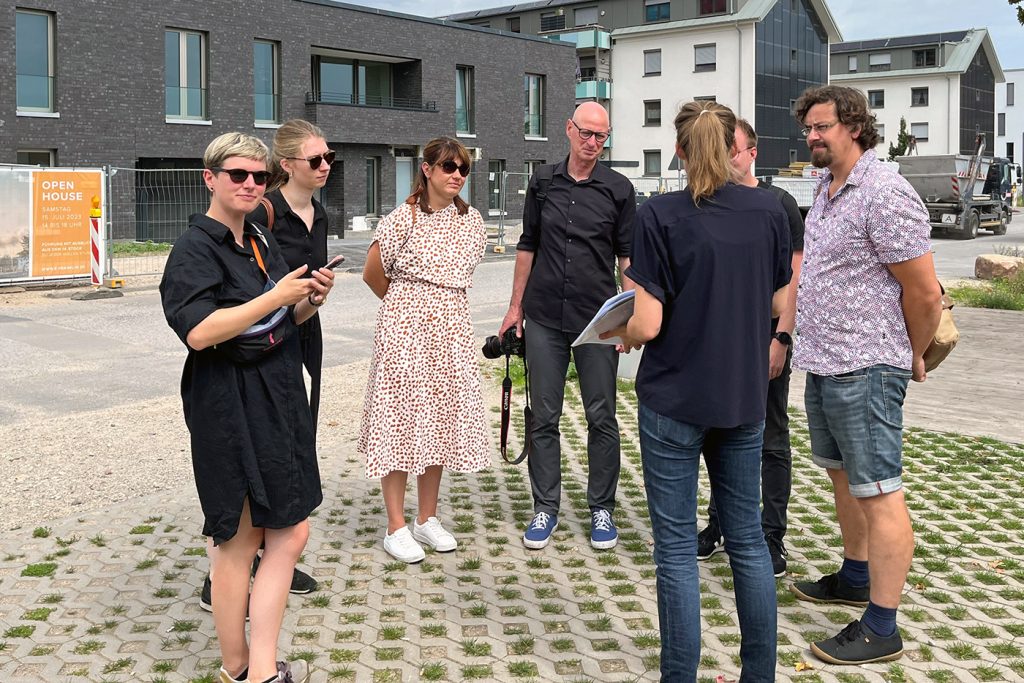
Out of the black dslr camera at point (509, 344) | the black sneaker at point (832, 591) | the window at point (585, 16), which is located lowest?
the black sneaker at point (832, 591)

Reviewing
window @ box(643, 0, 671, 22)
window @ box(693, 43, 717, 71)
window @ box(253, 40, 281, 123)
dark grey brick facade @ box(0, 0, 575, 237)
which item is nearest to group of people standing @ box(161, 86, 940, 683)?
dark grey brick facade @ box(0, 0, 575, 237)

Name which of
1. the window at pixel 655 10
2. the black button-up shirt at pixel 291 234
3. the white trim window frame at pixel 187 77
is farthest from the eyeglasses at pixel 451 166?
the window at pixel 655 10

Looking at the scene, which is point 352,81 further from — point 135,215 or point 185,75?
point 135,215

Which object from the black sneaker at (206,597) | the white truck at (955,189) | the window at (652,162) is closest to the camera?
the black sneaker at (206,597)

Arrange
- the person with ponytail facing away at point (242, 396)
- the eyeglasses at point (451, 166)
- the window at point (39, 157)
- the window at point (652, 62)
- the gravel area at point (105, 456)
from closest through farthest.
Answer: the person with ponytail facing away at point (242, 396) < the eyeglasses at point (451, 166) < the gravel area at point (105, 456) < the window at point (39, 157) < the window at point (652, 62)

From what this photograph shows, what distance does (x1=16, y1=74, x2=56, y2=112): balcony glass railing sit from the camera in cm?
2830

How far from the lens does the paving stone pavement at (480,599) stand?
409 cm

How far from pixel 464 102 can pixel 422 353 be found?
3747 cm

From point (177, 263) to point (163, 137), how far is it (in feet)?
97.5

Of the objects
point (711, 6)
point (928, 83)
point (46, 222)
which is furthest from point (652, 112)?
point (46, 222)

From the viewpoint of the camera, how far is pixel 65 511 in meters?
6.21

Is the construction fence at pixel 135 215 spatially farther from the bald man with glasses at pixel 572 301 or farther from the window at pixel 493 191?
the bald man with glasses at pixel 572 301

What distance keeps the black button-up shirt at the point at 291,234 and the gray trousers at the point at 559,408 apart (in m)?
1.36

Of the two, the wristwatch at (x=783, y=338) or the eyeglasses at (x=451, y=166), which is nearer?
the wristwatch at (x=783, y=338)
